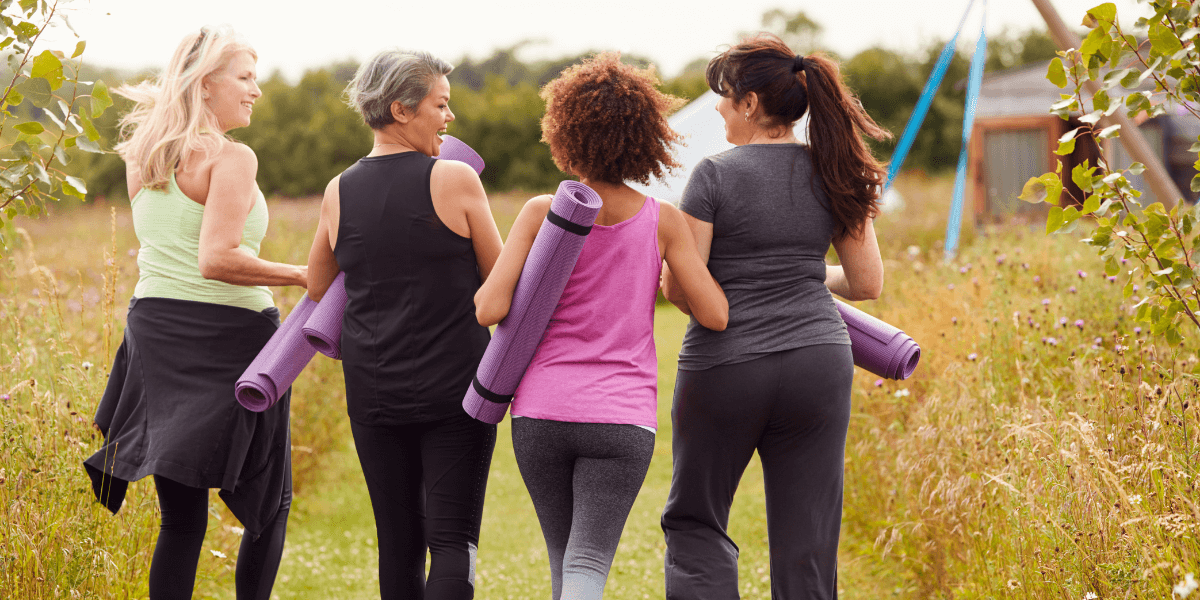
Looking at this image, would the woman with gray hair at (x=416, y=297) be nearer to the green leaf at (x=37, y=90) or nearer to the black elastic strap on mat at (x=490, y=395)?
the black elastic strap on mat at (x=490, y=395)

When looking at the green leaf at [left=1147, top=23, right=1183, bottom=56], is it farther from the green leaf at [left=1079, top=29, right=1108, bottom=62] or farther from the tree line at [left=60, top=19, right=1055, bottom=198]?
the tree line at [left=60, top=19, right=1055, bottom=198]

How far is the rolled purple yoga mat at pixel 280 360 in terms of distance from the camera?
7.76ft

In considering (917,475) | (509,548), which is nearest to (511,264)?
(917,475)

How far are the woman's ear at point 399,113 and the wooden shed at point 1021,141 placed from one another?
37.7ft

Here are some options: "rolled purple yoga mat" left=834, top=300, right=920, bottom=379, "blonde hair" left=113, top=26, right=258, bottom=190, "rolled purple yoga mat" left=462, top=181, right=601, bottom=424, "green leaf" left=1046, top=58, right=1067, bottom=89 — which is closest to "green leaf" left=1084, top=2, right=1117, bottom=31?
"green leaf" left=1046, top=58, right=1067, bottom=89

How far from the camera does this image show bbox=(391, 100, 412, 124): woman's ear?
2.17m

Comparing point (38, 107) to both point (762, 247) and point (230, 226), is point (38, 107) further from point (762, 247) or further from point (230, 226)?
point (762, 247)

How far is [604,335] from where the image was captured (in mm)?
2043

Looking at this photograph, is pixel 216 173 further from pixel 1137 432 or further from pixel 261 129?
pixel 261 129

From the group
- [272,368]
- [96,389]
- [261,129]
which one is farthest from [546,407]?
[261,129]

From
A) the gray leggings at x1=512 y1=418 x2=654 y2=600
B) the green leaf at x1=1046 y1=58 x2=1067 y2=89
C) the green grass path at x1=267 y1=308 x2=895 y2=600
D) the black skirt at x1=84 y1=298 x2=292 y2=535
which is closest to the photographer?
the green leaf at x1=1046 y1=58 x2=1067 y2=89

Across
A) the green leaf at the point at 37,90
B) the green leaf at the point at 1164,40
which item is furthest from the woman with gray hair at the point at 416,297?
the green leaf at the point at 1164,40

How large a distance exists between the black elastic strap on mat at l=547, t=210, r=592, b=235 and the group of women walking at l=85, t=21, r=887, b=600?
10cm

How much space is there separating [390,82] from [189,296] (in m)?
0.84
